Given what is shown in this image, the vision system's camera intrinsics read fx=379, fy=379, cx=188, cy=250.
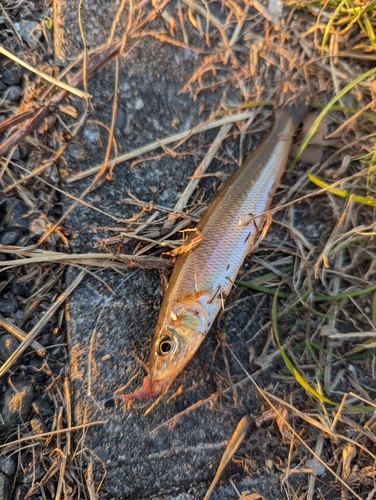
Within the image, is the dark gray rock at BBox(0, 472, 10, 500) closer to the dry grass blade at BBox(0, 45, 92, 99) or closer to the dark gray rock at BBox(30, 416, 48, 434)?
the dark gray rock at BBox(30, 416, 48, 434)

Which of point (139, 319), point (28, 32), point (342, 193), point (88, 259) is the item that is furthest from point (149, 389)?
point (28, 32)

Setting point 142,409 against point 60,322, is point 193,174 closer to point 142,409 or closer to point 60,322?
point 60,322

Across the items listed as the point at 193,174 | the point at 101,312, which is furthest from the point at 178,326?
the point at 193,174

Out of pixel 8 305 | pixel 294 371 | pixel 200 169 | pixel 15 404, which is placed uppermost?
pixel 200 169

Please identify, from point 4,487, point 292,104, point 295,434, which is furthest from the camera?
point 292,104

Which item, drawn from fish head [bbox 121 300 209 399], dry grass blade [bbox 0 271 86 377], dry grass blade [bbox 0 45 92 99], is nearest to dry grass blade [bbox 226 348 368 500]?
fish head [bbox 121 300 209 399]

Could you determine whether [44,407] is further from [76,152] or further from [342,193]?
[342,193]

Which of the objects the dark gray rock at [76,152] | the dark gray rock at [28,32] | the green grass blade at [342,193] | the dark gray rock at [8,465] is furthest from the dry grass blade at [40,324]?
the green grass blade at [342,193]
